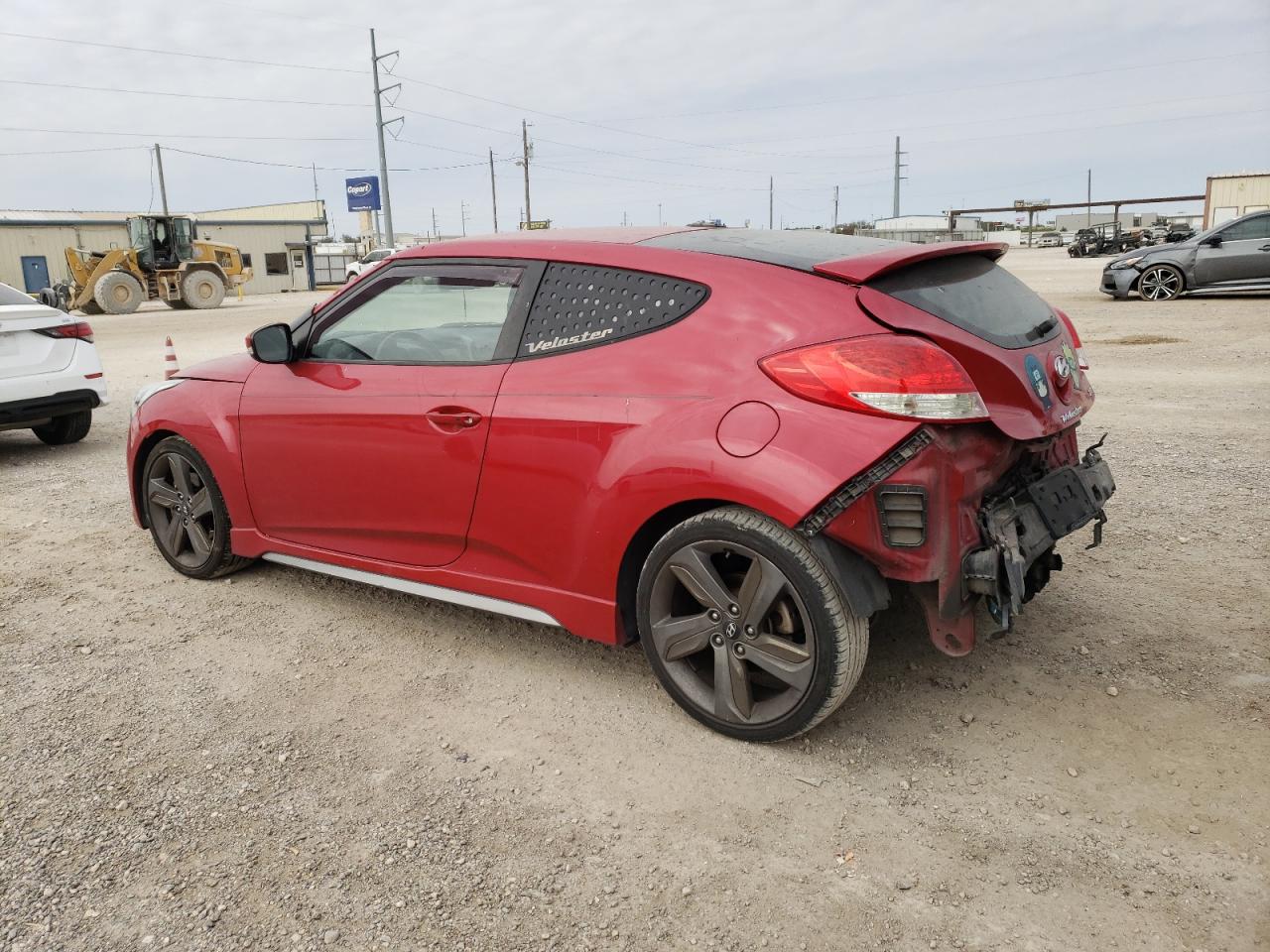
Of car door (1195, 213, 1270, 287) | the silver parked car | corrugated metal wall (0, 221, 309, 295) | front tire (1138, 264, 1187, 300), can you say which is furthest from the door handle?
corrugated metal wall (0, 221, 309, 295)

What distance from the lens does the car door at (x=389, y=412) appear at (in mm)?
3320

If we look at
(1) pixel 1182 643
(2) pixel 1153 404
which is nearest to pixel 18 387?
(1) pixel 1182 643

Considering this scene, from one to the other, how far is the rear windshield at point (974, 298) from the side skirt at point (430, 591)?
61.6 inches

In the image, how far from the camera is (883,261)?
2855 mm

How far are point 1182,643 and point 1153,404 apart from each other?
514 cm

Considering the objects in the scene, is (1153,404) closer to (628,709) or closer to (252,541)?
(628,709)

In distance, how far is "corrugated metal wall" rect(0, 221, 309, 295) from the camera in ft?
130

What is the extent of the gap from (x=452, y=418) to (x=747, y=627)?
1258 mm

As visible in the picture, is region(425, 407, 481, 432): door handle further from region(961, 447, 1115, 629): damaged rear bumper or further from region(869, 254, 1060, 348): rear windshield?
region(961, 447, 1115, 629): damaged rear bumper

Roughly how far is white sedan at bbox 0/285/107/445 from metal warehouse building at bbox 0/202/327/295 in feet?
124

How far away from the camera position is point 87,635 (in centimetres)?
391

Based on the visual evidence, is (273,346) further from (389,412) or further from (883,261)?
(883,261)

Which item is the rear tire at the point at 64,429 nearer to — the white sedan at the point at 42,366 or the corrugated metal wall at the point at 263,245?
the white sedan at the point at 42,366

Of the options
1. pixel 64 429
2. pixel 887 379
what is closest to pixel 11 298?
pixel 64 429
